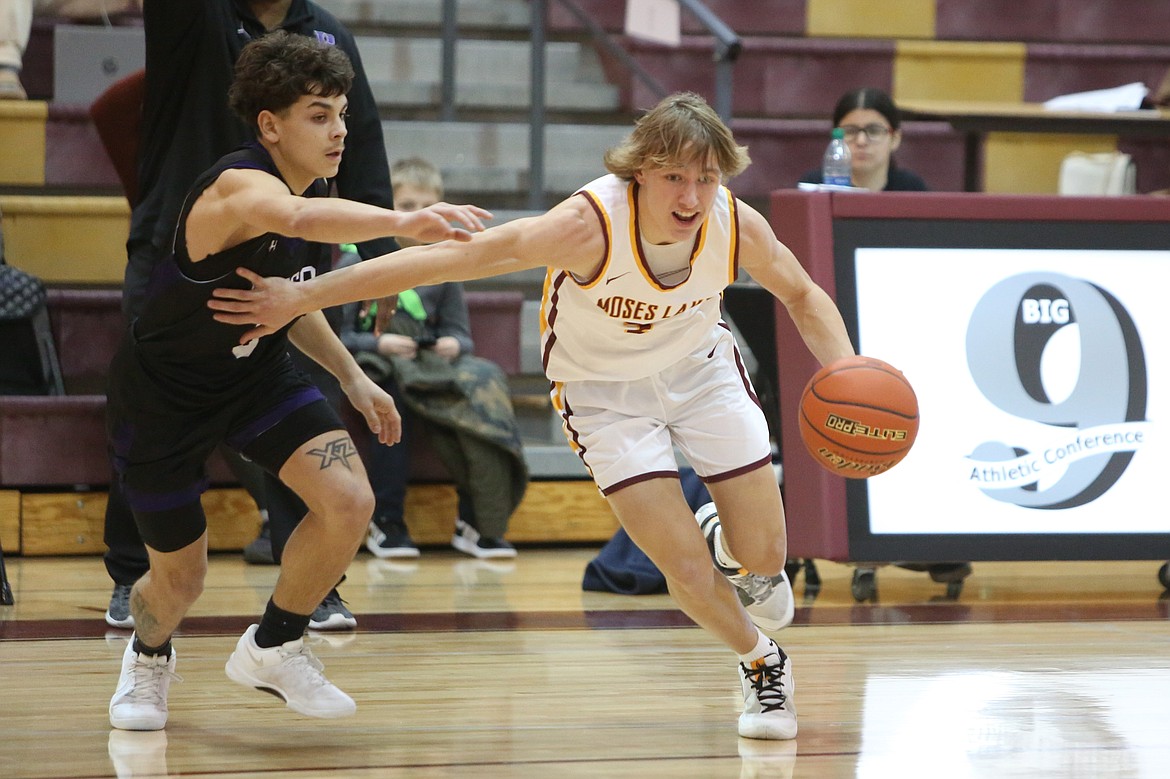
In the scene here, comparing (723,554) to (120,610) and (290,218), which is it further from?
(120,610)

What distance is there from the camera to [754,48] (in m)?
7.95

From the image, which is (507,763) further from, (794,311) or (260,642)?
(794,311)

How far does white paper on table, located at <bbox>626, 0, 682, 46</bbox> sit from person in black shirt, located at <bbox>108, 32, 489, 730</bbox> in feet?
13.1

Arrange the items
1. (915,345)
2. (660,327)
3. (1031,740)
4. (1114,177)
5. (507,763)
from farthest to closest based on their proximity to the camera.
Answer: (1114,177) → (915,345) → (660,327) → (1031,740) → (507,763)

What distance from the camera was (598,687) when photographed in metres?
3.61

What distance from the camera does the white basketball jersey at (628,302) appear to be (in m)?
3.21

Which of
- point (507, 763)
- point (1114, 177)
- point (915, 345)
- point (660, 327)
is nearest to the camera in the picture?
point (507, 763)

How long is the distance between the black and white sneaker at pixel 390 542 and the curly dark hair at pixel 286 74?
294 cm

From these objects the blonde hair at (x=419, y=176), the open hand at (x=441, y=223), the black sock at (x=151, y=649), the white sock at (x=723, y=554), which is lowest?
the black sock at (x=151, y=649)

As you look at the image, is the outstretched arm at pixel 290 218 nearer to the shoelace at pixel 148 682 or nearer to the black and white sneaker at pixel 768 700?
the shoelace at pixel 148 682

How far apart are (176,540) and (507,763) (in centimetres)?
87

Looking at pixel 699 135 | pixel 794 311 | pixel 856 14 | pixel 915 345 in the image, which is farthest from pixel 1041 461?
pixel 856 14

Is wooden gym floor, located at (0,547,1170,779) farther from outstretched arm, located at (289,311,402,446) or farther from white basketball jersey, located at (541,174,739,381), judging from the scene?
white basketball jersey, located at (541,174,739,381)

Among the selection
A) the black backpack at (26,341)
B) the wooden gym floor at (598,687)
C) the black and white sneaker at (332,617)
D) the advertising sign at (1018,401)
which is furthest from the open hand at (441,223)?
the black backpack at (26,341)
